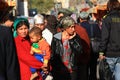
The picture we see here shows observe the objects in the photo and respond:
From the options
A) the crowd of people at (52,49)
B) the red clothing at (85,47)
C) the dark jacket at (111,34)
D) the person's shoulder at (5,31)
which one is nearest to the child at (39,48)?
the crowd of people at (52,49)

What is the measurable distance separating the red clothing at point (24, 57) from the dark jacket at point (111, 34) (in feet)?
7.55

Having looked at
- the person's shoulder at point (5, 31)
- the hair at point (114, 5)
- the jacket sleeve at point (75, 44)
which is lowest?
the jacket sleeve at point (75, 44)

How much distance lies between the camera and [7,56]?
15.6ft

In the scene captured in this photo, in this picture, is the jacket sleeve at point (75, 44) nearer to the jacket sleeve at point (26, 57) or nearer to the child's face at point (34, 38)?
the child's face at point (34, 38)

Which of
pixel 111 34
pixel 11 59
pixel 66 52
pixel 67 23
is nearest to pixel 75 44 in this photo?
pixel 66 52

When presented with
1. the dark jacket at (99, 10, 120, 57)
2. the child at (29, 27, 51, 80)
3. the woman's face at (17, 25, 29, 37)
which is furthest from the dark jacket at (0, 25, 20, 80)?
the dark jacket at (99, 10, 120, 57)

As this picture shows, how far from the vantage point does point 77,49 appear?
802cm

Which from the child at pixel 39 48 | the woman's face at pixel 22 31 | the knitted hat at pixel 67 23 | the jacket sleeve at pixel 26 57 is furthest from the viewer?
the knitted hat at pixel 67 23

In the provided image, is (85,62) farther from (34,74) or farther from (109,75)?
(34,74)

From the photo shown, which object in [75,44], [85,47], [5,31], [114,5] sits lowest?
[85,47]

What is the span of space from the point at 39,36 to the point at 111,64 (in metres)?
1.82

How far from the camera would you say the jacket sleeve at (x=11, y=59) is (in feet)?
15.5

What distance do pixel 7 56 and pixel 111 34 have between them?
4.64 meters

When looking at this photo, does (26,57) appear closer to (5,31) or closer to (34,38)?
(34,38)
